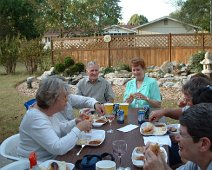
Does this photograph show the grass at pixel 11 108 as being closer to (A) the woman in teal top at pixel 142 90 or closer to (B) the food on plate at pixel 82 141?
(A) the woman in teal top at pixel 142 90

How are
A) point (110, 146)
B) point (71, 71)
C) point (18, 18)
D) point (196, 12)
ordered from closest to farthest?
point (110, 146)
point (71, 71)
point (196, 12)
point (18, 18)

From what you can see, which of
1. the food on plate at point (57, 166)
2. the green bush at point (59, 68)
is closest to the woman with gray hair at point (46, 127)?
the food on plate at point (57, 166)

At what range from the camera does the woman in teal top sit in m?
3.67

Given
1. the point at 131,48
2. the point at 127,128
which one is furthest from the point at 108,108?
the point at 131,48

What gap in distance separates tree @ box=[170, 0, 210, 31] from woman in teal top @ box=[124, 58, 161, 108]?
65.9ft

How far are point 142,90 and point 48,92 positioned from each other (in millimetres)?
1875

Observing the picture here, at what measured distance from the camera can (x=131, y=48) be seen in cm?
1378

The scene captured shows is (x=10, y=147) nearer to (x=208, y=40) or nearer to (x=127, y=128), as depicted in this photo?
(x=127, y=128)

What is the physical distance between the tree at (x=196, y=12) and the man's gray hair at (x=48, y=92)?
21912mm

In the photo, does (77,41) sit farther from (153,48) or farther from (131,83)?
(131,83)

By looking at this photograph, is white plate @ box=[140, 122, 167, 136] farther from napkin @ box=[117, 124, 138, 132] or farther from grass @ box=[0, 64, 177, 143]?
grass @ box=[0, 64, 177, 143]

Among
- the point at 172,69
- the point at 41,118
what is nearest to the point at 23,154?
the point at 41,118

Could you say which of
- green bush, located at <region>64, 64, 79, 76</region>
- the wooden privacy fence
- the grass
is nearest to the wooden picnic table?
the grass

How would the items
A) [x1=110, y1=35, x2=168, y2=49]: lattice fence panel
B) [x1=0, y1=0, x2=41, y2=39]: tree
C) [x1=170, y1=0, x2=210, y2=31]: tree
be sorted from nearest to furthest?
[x1=110, y1=35, x2=168, y2=49]: lattice fence panel → [x1=170, y1=0, x2=210, y2=31]: tree → [x1=0, y1=0, x2=41, y2=39]: tree
